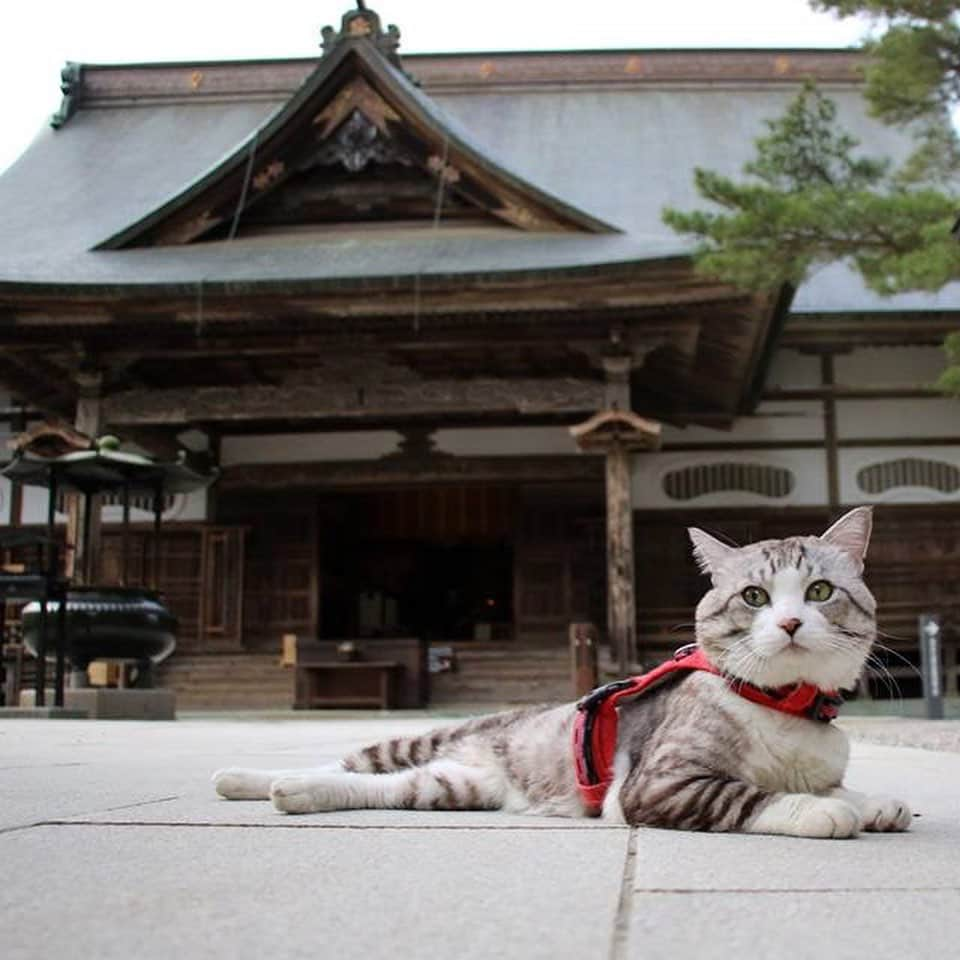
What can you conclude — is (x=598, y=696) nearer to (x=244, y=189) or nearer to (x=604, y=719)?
(x=604, y=719)

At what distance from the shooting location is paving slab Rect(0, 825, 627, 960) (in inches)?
50.3

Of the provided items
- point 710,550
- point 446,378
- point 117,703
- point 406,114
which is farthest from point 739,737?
point 446,378

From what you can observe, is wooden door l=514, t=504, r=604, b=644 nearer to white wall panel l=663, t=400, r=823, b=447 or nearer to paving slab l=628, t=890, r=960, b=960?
white wall panel l=663, t=400, r=823, b=447

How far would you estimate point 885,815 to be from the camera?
7.69 ft

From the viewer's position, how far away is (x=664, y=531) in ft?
48.2

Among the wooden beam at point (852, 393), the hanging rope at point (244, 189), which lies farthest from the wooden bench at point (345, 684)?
the wooden beam at point (852, 393)

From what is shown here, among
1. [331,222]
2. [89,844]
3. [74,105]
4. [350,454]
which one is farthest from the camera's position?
[74,105]

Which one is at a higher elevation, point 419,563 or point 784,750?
point 419,563

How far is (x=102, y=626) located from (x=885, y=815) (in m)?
8.01

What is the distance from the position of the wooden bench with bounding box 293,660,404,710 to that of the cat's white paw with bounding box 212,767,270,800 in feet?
33.2

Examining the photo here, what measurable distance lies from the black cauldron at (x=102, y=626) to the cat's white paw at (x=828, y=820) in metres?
8.06

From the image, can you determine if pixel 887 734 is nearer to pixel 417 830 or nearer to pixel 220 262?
pixel 417 830

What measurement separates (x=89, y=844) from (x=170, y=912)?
67cm

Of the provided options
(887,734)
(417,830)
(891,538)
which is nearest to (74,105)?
(891,538)
